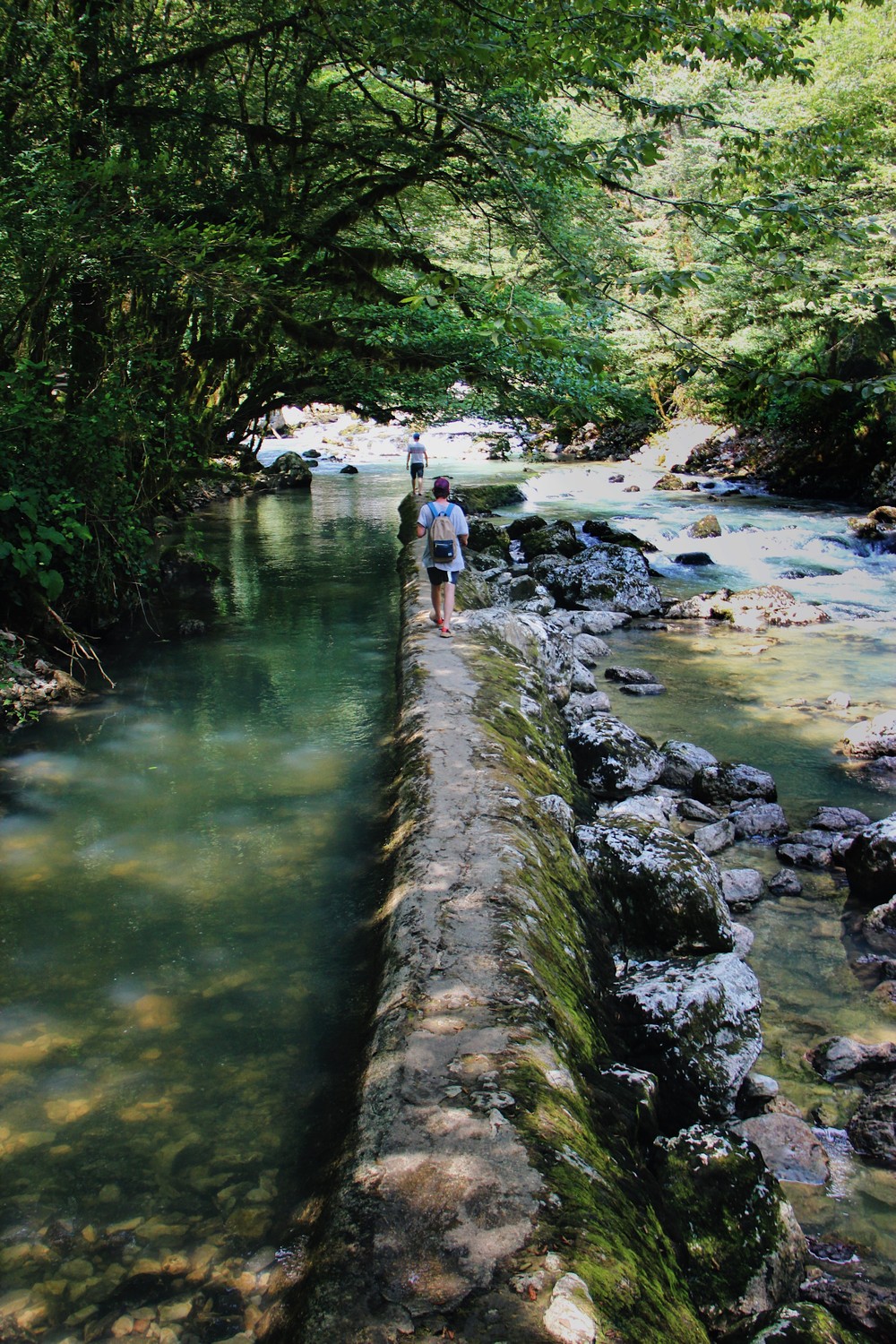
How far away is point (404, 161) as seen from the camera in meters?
12.5

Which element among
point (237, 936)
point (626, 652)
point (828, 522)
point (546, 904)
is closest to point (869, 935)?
point (546, 904)

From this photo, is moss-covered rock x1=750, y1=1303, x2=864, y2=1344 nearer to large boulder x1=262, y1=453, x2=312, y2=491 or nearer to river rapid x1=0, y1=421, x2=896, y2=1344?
river rapid x1=0, y1=421, x2=896, y2=1344

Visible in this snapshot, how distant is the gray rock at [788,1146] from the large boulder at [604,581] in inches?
402

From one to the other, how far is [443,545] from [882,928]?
4.65 metres

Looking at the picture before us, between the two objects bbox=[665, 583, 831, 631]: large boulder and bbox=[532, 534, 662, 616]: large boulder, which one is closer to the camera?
bbox=[665, 583, 831, 631]: large boulder

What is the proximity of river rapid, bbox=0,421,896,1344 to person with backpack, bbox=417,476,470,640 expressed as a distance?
3.72 ft

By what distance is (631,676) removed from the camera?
10398 millimetres

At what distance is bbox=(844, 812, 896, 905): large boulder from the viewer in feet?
18.9

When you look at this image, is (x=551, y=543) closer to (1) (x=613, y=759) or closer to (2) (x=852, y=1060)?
(1) (x=613, y=759)

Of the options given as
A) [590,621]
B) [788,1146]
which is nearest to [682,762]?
[788,1146]

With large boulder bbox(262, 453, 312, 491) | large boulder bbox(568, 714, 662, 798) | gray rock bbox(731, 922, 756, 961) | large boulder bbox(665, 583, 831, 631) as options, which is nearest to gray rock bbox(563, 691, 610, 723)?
large boulder bbox(568, 714, 662, 798)

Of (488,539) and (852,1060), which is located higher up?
(488,539)

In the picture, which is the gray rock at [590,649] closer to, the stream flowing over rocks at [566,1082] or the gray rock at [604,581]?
the gray rock at [604,581]

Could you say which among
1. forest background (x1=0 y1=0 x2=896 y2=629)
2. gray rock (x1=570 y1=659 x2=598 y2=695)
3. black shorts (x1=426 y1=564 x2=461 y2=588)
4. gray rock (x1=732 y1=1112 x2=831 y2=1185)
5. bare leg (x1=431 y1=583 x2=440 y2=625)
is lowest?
gray rock (x1=732 y1=1112 x2=831 y2=1185)
